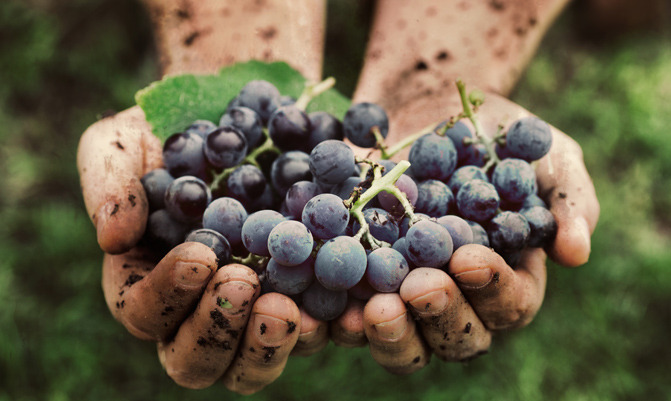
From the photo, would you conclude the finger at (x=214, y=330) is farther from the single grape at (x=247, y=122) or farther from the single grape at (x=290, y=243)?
the single grape at (x=247, y=122)

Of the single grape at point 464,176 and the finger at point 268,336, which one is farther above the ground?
the single grape at point 464,176

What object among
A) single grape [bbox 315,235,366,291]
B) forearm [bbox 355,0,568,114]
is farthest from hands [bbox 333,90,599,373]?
forearm [bbox 355,0,568,114]

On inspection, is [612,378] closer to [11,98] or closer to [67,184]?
[67,184]

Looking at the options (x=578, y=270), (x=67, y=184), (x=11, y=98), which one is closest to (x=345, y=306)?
(x=578, y=270)

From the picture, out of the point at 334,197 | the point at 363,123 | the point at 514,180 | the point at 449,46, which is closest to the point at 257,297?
the point at 334,197

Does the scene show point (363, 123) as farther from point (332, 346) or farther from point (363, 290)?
point (332, 346)

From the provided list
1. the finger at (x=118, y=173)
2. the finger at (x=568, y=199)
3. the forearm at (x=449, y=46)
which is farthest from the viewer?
the forearm at (x=449, y=46)

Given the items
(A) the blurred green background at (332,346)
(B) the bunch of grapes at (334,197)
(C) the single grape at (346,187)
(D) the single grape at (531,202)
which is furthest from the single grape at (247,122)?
(A) the blurred green background at (332,346)

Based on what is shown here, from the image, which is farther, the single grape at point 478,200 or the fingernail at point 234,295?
the single grape at point 478,200
